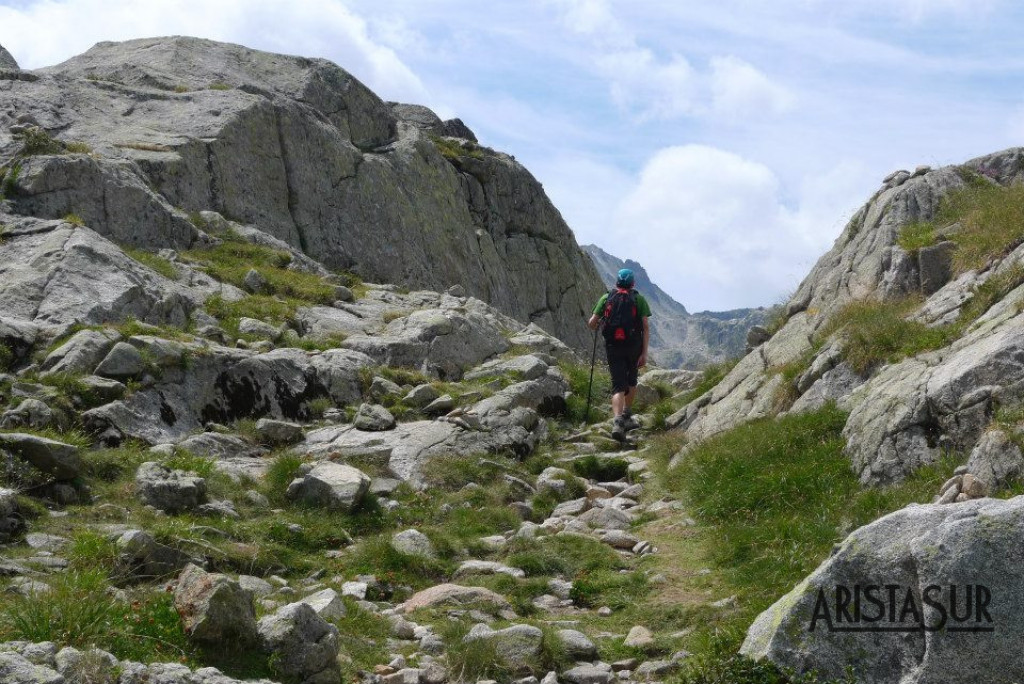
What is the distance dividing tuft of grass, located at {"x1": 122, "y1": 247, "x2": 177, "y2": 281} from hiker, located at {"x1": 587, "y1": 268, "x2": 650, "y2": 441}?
10580mm

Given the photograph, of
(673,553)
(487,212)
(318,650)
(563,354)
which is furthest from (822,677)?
(487,212)

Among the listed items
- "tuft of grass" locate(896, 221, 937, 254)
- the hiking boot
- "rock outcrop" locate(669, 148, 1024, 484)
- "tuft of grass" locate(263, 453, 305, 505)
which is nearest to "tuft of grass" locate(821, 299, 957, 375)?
"rock outcrop" locate(669, 148, 1024, 484)

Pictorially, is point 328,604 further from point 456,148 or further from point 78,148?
point 456,148

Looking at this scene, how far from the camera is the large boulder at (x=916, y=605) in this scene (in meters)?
7.25

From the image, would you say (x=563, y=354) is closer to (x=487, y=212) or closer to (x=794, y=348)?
(x=794, y=348)

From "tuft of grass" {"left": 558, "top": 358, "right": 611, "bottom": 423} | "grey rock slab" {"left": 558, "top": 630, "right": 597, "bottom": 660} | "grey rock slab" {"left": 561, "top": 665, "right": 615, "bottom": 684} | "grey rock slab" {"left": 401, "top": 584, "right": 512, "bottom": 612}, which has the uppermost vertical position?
"tuft of grass" {"left": 558, "top": 358, "right": 611, "bottom": 423}

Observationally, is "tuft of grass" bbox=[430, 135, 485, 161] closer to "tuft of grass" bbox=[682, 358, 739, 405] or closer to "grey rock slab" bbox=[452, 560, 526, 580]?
"tuft of grass" bbox=[682, 358, 739, 405]

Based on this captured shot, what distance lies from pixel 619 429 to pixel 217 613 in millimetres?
12913

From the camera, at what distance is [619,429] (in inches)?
787

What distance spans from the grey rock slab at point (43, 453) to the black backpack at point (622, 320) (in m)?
11.0

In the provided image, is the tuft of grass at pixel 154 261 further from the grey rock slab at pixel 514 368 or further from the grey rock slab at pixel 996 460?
the grey rock slab at pixel 996 460

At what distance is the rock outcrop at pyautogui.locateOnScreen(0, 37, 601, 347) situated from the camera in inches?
1027

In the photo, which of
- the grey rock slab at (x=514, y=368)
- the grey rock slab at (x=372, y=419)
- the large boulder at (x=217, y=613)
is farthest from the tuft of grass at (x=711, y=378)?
the large boulder at (x=217, y=613)

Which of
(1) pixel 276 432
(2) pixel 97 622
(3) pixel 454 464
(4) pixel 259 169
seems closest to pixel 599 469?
(3) pixel 454 464
